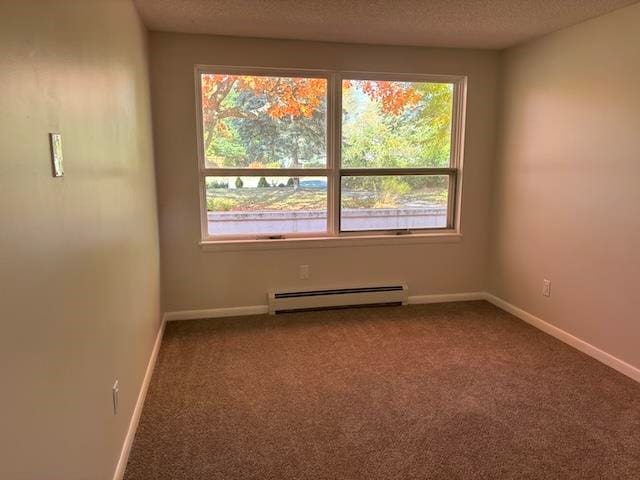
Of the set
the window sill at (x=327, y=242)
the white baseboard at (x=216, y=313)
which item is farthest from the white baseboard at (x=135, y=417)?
the window sill at (x=327, y=242)

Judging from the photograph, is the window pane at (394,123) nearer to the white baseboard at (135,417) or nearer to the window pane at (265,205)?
the window pane at (265,205)

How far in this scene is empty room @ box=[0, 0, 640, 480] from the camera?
1276mm

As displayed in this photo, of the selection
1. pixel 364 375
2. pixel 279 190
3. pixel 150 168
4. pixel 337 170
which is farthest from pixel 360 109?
pixel 364 375

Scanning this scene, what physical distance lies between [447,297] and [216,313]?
2180 mm

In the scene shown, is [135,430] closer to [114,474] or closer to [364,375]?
[114,474]

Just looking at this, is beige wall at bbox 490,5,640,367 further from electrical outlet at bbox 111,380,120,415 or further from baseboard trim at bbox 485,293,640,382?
electrical outlet at bbox 111,380,120,415

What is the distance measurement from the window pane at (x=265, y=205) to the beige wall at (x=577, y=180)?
1717 millimetres

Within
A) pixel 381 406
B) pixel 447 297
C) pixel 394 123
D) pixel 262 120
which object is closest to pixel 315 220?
pixel 262 120

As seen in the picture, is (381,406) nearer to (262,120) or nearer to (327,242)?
(327,242)

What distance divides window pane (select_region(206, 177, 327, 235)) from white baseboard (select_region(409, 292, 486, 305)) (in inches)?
44.6

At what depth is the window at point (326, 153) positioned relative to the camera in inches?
141

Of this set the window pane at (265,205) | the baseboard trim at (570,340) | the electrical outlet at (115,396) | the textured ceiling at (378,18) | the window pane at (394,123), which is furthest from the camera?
the window pane at (394,123)

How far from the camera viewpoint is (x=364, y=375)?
2740 millimetres

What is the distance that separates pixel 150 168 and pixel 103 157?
1405 millimetres
